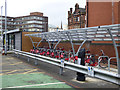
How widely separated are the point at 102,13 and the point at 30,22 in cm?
7922

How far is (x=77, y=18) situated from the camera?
56406 mm

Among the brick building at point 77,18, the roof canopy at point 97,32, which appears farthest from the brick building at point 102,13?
the brick building at point 77,18

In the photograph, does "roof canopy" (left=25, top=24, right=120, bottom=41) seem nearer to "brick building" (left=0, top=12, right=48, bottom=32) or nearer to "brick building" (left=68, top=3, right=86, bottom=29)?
"brick building" (left=68, top=3, right=86, bottom=29)

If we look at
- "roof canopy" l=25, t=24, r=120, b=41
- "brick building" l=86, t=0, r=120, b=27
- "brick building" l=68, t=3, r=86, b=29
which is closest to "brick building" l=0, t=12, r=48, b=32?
"brick building" l=68, t=3, r=86, b=29

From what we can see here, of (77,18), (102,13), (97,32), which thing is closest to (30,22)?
(77,18)

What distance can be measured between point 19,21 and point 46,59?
3538 inches

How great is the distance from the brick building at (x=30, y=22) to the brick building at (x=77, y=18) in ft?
113

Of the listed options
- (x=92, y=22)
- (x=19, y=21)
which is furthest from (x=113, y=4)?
(x=19, y=21)

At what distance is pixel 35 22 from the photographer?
9006cm

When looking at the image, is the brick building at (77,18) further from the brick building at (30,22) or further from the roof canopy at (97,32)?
the roof canopy at (97,32)

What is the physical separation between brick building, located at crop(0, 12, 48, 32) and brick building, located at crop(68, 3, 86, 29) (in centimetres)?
3449

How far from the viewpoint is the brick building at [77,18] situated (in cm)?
5333

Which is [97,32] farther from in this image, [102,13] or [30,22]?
[30,22]

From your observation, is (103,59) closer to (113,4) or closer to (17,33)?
(113,4)
